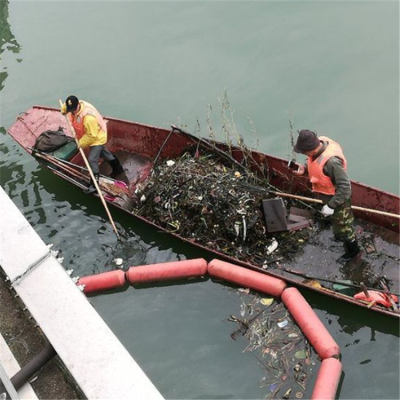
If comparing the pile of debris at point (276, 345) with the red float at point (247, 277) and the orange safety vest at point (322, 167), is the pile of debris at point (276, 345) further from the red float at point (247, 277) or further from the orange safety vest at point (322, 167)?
the orange safety vest at point (322, 167)

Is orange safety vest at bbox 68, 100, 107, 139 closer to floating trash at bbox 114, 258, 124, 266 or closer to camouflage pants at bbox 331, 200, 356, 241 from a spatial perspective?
floating trash at bbox 114, 258, 124, 266

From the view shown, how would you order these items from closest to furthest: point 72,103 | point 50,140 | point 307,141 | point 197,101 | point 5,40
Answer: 1. point 307,141
2. point 72,103
3. point 50,140
4. point 197,101
5. point 5,40

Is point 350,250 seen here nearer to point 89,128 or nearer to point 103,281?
point 103,281

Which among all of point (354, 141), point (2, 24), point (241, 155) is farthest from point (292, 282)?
point (2, 24)

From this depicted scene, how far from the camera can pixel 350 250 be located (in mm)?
7582

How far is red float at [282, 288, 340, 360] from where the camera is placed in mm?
6602

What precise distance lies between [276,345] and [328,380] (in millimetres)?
1090

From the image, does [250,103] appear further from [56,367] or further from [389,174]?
[56,367]

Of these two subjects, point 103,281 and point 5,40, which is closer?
point 103,281

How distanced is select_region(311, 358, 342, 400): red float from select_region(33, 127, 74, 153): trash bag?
22.5ft

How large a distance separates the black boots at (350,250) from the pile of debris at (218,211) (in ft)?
2.46

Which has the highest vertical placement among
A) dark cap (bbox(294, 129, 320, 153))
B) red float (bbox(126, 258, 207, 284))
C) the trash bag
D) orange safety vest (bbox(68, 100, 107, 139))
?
orange safety vest (bbox(68, 100, 107, 139))

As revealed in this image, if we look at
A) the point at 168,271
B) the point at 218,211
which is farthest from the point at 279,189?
the point at 168,271


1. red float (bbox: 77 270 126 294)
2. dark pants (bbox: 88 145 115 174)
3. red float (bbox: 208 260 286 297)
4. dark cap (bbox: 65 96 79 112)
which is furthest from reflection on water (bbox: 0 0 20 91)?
red float (bbox: 208 260 286 297)
